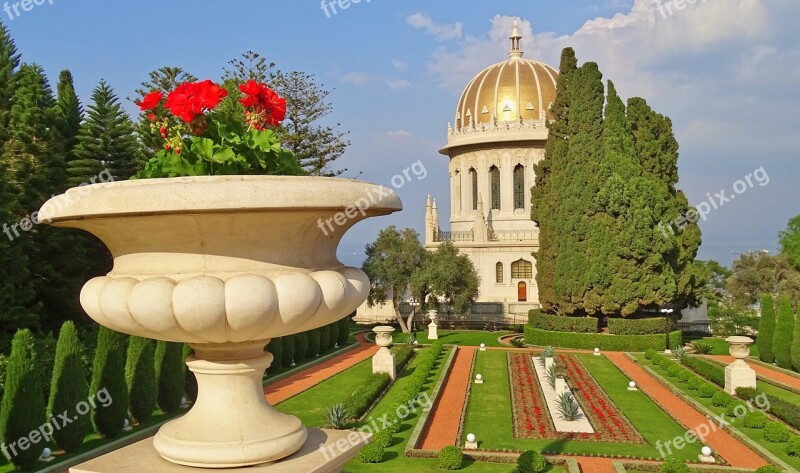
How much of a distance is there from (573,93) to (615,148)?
3.63 m

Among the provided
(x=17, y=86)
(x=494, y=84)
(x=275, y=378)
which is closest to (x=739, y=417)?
(x=275, y=378)

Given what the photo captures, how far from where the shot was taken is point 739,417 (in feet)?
53.5

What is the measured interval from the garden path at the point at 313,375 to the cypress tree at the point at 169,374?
7.94 feet

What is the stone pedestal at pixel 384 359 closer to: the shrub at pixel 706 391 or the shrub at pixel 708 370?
the shrub at pixel 706 391

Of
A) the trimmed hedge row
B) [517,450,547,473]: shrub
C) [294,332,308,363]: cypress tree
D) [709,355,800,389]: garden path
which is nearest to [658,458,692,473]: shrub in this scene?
[517,450,547,473]: shrub

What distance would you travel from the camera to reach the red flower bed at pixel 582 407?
48.1 ft

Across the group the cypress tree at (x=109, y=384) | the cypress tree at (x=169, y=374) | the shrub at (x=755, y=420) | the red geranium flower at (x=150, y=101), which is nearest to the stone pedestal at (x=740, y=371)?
the shrub at (x=755, y=420)

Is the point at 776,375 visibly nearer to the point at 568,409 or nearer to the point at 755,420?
the point at 755,420

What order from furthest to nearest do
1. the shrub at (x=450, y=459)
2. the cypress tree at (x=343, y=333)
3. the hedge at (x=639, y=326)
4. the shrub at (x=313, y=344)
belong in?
the cypress tree at (x=343, y=333), the hedge at (x=639, y=326), the shrub at (x=313, y=344), the shrub at (x=450, y=459)

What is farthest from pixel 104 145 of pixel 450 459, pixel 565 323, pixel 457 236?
pixel 457 236

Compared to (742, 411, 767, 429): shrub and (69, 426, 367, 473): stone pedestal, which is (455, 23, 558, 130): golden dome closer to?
(742, 411, 767, 429): shrub

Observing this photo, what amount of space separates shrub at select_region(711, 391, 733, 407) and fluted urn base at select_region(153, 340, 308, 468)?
54.4 ft

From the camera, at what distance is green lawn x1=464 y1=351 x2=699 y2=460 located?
44.8 feet

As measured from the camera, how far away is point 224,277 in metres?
3.65
